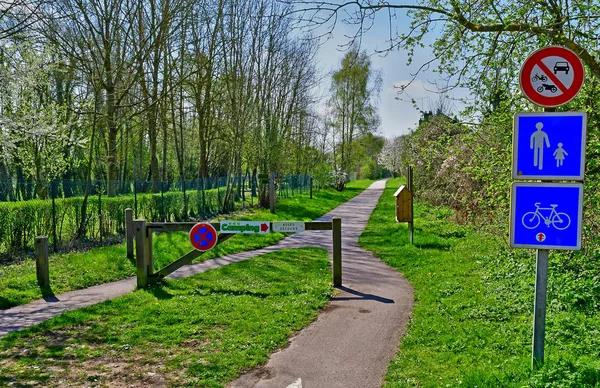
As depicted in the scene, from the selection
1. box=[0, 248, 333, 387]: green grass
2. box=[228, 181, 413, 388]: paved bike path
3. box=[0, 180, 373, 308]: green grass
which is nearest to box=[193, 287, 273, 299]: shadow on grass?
box=[0, 248, 333, 387]: green grass

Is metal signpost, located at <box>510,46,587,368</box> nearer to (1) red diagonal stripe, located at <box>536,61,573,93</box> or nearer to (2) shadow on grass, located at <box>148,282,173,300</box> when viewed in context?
(1) red diagonal stripe, located at <box>536,61,573,93</box>

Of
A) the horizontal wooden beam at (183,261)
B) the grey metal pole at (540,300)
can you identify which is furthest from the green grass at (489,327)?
the horizontal wooden beam at (183,261)

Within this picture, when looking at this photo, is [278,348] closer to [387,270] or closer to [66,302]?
[66,302]

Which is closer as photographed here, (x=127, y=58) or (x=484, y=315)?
(x=484, y=315)

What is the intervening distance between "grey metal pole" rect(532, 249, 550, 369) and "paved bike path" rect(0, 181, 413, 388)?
4.70 ft

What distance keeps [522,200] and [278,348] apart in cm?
310

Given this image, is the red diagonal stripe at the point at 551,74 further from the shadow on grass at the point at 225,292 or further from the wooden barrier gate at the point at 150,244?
the shadow on grass at the point at 225,292

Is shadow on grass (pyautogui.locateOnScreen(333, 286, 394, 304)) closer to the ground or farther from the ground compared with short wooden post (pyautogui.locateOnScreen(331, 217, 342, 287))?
closer to the ground

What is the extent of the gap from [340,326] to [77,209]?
936 centimetres

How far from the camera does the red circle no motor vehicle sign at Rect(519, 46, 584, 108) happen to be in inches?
140

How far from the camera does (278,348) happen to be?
5.21 meters

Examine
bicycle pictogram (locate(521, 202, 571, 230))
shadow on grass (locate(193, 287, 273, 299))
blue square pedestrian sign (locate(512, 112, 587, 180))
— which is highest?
blue square pedestrian sign (locate(512, 112, 587, 180))

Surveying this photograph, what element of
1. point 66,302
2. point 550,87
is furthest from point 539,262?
point 66,302

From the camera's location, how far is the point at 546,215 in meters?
3.64
